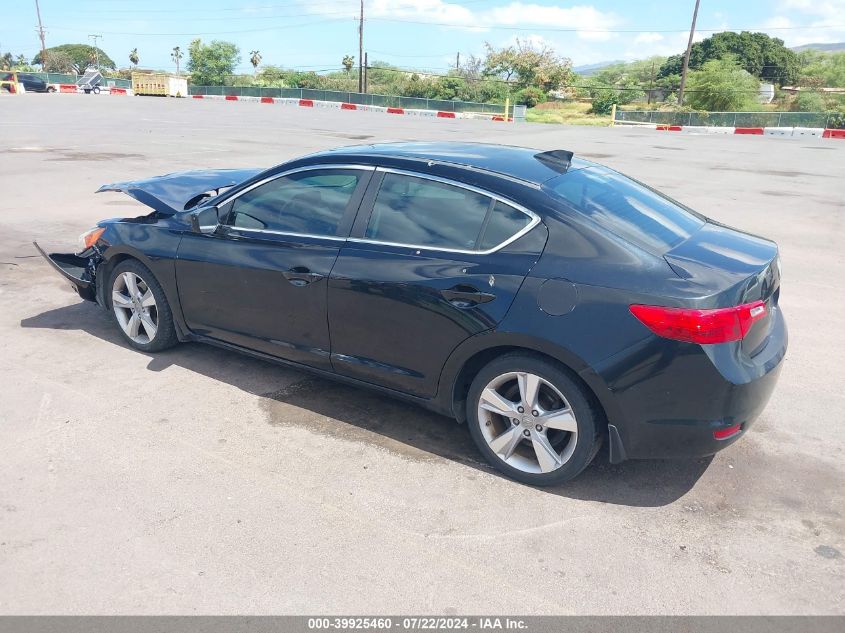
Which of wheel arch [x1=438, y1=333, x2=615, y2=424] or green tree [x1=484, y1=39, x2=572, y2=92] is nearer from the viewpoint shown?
wheel arch [x1=438, y1=333, x2=615, y2=424]

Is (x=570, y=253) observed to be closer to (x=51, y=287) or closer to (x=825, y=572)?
(x=825, y=572)

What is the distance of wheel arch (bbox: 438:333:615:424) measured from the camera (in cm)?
330

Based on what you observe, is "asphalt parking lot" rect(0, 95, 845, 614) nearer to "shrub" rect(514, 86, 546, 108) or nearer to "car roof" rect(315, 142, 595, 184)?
"car roof" rect(315, 142, 595, 184)

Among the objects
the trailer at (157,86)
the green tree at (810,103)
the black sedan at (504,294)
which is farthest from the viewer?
the trailer at (157,86)

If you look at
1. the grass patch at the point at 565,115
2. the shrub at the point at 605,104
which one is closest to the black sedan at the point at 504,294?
the grass patch at the point at 565,115

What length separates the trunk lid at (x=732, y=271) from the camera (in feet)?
10.6

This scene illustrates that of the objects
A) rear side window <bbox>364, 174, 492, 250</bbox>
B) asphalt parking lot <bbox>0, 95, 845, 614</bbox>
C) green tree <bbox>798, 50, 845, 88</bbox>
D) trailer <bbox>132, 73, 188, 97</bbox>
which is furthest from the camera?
green tree <bbox>798, 50, 845, 88</bbox>

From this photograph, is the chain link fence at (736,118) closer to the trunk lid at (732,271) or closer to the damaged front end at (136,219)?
the damaged front end at (136,219)

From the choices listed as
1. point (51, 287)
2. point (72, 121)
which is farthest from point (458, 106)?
point (51, 287)

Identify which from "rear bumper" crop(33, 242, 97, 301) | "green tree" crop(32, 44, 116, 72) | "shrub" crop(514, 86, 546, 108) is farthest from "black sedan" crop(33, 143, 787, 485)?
"green tree" crop(32, 44, 116, 72)

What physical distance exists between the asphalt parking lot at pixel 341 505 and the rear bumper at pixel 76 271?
35cm

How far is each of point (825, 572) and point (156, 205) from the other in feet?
15.4

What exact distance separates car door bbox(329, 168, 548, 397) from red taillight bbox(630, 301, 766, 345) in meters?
0.64

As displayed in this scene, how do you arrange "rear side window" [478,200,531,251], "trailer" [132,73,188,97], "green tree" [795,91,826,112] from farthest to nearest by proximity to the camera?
1. "trailer" [132,73,188,97]
2. "green tree" [795,91,826,112]
3. "rear side window" [478,200,531,251]
